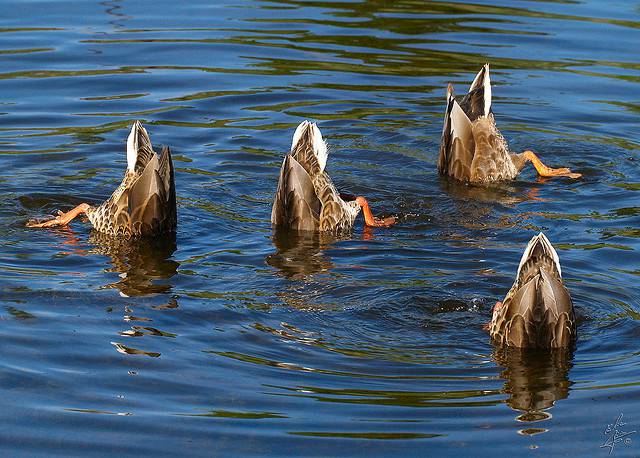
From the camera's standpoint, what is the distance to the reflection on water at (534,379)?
263 inches

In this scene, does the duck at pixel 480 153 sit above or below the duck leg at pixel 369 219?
above

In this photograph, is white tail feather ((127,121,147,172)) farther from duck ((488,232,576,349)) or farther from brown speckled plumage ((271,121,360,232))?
duck ((488,232,576,349))

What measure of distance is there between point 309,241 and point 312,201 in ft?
1.02

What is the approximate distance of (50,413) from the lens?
656cm

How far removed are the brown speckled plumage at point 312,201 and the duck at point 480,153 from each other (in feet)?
5.19

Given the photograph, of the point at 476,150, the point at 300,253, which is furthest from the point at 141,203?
the point at 476,150

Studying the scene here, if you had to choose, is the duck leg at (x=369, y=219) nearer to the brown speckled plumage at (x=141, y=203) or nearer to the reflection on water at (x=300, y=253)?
the reflection on water at (x=300, y=253)

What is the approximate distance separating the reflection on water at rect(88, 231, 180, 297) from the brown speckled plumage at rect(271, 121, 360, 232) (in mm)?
842

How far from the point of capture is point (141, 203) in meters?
9.50

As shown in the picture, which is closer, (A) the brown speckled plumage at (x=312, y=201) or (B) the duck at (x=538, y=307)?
(B) the duck at (x=538, y=307)

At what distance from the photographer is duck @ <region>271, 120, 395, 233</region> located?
9727 mm

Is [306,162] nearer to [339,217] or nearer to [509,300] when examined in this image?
[339,217]
